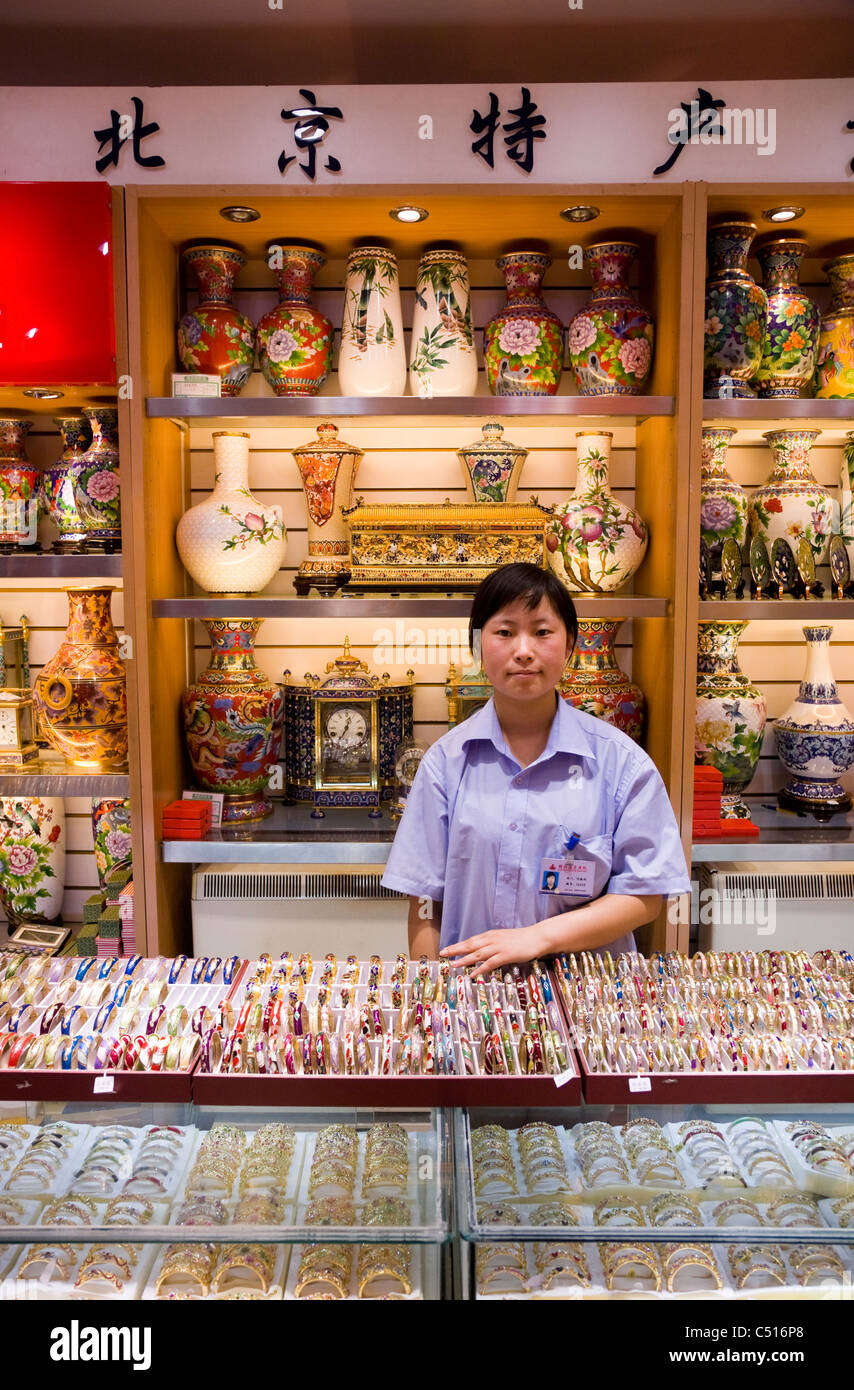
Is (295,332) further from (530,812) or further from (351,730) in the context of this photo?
(530,812)

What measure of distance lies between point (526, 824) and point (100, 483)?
1.52 m

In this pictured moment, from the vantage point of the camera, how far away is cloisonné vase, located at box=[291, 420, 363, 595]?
2.67m

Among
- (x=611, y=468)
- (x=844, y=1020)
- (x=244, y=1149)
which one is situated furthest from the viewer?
(x=611, y=468)

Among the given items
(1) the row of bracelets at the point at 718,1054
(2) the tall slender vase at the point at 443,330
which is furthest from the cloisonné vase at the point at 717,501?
(1) the row of bracelets at the point at 718,1054

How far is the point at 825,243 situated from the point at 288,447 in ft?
5.40

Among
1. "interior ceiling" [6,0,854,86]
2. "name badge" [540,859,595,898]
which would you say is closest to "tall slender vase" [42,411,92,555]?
"interior ceiling" [6,0,854,86]

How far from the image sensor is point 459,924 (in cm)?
189

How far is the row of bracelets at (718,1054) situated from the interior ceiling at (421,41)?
8.23 ft

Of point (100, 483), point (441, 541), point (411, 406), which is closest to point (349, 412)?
point (411, 406)

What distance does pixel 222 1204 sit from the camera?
3.26 feet

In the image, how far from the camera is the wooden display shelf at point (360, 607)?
2.49 m

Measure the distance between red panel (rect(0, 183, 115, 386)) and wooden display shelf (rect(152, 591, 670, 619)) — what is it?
60 cm
